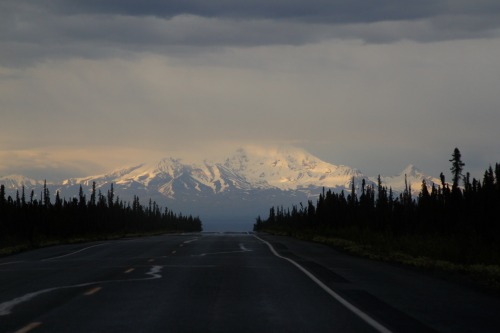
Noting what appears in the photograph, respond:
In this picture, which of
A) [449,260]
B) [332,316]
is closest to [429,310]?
[332,316]

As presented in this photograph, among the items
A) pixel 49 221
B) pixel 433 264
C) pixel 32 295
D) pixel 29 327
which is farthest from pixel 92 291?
pixel 49 221

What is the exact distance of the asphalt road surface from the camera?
41.0 ft

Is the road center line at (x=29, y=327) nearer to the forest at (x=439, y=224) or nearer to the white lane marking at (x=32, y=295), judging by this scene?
the white lane marking at (x=32, y=295)

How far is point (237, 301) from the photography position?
15734 millimetres

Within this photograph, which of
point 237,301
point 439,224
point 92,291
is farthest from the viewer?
point 439,224

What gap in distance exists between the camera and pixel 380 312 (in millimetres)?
14266

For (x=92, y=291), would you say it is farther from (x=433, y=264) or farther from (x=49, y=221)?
(x=49, y=221)

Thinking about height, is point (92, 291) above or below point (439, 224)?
below

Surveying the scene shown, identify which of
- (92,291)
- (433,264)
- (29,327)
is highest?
(433,264)

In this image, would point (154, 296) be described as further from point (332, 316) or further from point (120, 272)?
point (120, 272)

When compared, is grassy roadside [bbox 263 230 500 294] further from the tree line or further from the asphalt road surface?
the tree line

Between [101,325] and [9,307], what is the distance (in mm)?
3148

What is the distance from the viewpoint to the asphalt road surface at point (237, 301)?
12484 mm

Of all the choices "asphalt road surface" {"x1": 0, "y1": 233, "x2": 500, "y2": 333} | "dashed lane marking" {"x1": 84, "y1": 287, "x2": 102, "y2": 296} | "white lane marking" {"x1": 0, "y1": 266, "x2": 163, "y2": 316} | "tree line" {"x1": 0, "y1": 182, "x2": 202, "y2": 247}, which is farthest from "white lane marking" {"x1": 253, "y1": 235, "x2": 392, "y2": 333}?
"tree line" {"x1": 0, "y1": 182, "x2": 202, "y2": 247}
